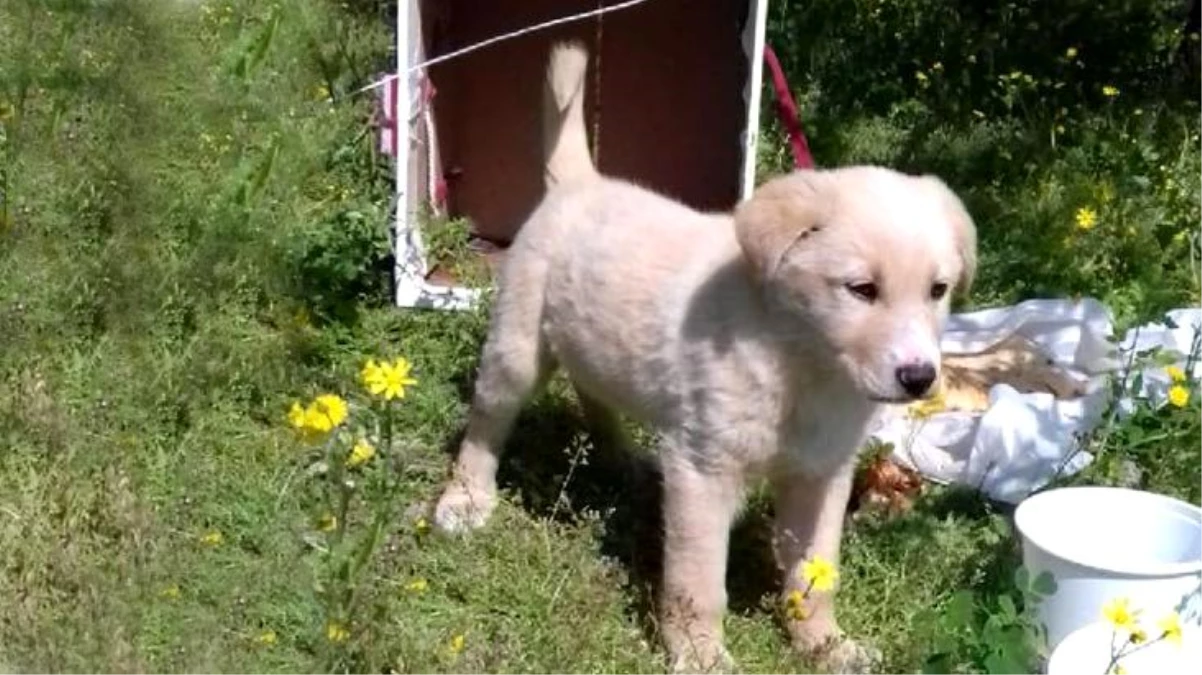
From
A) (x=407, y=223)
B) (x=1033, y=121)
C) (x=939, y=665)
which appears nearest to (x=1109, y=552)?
(x=939, y=665)

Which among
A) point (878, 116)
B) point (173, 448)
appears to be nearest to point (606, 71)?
point (878, 116)

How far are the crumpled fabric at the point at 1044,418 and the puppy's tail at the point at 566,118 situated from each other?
2.99 feet

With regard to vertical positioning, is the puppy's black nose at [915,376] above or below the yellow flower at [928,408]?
above

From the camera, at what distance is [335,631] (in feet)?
8.95

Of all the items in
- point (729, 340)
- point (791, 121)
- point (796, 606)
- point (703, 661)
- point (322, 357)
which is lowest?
point (322, 357)

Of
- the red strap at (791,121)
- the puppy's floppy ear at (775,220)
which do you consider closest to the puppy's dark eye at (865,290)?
the puppy's floppy ear at (775,220)

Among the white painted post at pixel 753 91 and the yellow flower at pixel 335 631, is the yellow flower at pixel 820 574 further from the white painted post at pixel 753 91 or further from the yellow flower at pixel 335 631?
the white painted post at pixel 753 91

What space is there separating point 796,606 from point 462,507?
0.86 meters

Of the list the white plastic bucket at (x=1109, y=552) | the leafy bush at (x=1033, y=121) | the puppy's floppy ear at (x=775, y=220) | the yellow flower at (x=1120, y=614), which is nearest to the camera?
the yellow flower at (x=1120, y=614)

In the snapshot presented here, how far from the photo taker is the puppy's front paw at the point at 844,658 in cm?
325

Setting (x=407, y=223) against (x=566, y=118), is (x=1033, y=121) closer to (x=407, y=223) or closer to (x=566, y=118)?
(x=407, y=223)

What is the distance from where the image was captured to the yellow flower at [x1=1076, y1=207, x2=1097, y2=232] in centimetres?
475

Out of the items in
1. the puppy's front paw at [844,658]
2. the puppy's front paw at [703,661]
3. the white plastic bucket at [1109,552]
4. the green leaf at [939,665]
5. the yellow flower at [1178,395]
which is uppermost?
the yellow flower at [1178,395]

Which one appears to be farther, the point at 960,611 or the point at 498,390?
the point at 498,390
